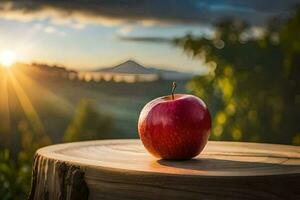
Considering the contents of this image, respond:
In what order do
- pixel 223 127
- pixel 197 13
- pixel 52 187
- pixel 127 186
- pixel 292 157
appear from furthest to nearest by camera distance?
pixel 197 13 → pixel 223 127 → pixel 292 157 → pixel 52 187 → pixel 127 186

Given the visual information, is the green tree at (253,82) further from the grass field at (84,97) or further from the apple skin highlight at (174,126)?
the apple skin highlight at (174,126)

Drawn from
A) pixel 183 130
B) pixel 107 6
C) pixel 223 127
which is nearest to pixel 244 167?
pixel 183 130

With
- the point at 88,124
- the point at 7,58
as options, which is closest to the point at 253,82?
the point at 88,124

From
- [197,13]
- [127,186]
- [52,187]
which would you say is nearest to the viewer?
[127,186]

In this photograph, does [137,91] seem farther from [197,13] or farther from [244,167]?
[244,167]

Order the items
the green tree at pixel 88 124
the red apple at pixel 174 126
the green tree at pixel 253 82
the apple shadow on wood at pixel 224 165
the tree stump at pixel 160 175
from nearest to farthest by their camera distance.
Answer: the tree stump at pixel 160 175, the apple shadow on wood at pixel 224 165, the red apple at pixel 174 126, the green tree at pixel 253 82, the green tree at pixel 88 124

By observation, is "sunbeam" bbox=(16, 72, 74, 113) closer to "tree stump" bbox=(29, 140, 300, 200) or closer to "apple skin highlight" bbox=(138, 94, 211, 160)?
"tree stump" bbox=(29, 140, 300, 200)

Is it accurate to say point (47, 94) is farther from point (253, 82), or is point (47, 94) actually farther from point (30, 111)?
point (253, 82)

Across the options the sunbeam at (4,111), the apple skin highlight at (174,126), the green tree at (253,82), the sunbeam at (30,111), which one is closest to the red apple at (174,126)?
the apple skin highlight at (174,126)
